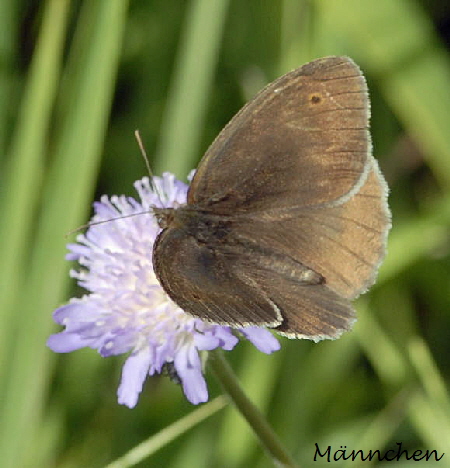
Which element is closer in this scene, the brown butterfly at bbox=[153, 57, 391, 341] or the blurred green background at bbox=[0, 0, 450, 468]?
the brown butterfly at bbox=[153, 57, 391, 341]

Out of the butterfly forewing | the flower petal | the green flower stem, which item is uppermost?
the butterfly forewing

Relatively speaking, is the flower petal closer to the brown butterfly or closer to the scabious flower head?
the scabious flower head

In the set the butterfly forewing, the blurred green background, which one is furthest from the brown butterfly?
the blurred green background

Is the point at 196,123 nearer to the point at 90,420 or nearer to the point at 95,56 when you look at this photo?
the point at 95,56

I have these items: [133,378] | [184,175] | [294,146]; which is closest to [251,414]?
[133,378]

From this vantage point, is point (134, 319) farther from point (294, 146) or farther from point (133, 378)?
point (294, 146)

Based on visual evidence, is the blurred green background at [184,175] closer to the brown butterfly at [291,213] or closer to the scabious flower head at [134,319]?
the scabious flower head at [134,319]
